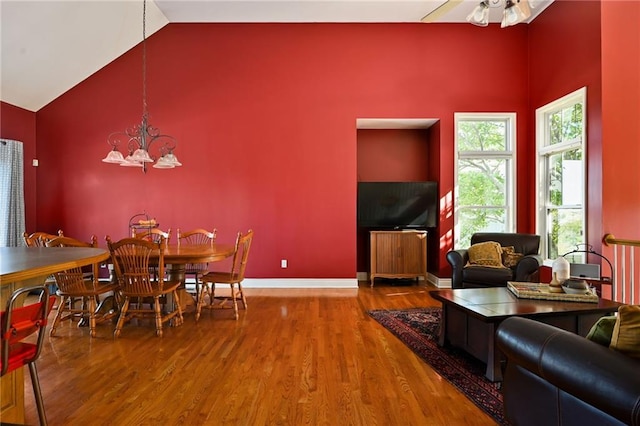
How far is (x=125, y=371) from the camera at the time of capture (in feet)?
8.24

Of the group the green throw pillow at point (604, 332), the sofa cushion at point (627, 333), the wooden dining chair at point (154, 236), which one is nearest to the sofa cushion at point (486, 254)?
the green throw pillow at point (604, 332)

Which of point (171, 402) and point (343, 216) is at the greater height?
point (343, 216)

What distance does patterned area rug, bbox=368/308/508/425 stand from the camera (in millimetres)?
2129

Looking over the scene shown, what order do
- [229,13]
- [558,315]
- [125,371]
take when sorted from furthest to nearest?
[229,13]
[125,371]
[558,315]

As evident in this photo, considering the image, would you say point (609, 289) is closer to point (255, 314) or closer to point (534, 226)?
point (534, 226)

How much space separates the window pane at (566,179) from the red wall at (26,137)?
7699 mm

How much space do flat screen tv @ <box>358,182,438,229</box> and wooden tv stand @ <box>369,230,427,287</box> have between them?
18 cm

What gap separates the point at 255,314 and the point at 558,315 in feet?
9.45

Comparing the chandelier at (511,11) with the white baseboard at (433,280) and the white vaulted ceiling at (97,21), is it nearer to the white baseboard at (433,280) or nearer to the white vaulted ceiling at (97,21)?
the white vaulted ceiling at (97,21)

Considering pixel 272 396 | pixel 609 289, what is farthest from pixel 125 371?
pixel 609 289

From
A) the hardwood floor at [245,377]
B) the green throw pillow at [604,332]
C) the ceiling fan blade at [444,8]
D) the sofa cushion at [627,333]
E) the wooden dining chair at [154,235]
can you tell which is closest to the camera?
the sofa cushion at [627,333]

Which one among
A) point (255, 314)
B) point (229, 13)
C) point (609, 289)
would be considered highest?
point (229, 13)

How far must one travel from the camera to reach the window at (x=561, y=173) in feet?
13.7

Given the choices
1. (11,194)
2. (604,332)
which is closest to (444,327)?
(604,332)
